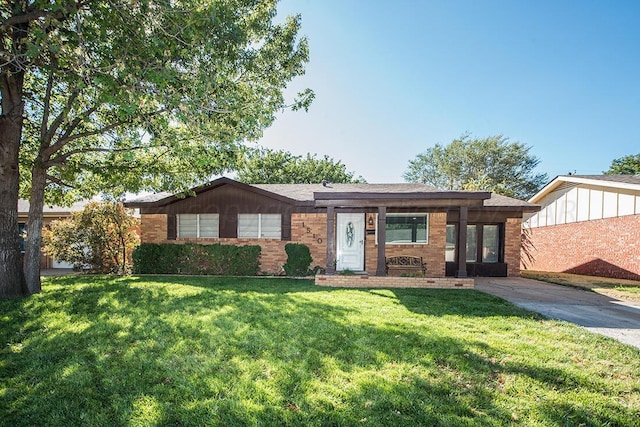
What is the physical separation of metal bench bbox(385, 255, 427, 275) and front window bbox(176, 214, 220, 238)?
257 inches

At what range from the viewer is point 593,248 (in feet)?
43.0

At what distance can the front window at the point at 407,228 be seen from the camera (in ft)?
34.8

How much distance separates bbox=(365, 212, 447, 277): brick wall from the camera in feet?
34.2

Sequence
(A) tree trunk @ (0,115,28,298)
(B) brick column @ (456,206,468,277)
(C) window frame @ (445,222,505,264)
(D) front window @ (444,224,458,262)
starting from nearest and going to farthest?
(A) tree trunk @ (0,115,28,298), (B) brick column @ (456,206,468,277), (D) front window @ (444,224,458,262), (C) window frame @ (445,222,505,264)

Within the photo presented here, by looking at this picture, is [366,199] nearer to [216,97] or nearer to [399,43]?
[216,97]

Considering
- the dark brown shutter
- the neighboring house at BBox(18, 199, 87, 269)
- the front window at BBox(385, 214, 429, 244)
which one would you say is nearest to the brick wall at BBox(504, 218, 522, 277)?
the front window at BBox(385, 214, 429, 244)

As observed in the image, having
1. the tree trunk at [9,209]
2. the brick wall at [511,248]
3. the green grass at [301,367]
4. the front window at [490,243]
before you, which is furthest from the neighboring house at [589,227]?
the tree trunk at [9,209]

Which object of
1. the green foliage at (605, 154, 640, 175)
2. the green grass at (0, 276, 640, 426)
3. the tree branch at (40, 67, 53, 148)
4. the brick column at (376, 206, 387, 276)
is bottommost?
the green grass at (0, 276, 640, 426)

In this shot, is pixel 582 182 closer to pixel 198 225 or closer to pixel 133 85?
pixel 198 225

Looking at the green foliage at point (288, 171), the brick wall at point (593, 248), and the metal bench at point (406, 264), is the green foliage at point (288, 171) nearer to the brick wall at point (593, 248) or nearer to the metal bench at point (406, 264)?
the brick wall at point (593, 248)

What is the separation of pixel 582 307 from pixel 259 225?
9.43 metres

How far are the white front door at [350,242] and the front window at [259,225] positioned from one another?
2.34 metres

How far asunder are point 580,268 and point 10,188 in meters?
21.0

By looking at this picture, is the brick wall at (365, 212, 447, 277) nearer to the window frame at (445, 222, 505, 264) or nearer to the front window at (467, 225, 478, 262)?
the window frame at (445, 222, 505, 264)
